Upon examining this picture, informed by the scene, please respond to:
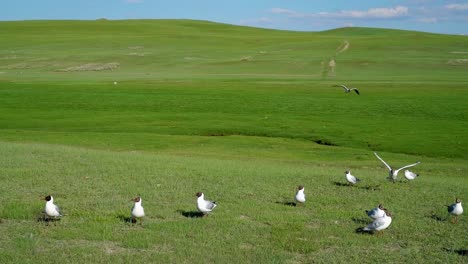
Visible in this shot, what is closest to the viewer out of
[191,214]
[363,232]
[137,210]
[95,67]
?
[137,210]

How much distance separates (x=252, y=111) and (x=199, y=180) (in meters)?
27.6

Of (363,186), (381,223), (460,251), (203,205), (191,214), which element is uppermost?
(203,205)

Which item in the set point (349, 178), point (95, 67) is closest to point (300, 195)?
point (349, 178)

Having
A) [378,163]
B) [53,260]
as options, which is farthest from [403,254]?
[378,163]

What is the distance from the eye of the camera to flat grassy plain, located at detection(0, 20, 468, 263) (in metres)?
12.7

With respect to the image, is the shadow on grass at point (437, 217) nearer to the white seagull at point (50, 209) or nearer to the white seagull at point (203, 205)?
the white seagull at point (203, 205)

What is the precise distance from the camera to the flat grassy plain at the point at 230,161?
41.7ft

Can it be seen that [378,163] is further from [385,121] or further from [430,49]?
[430,49]

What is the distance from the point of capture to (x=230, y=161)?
26.0 m

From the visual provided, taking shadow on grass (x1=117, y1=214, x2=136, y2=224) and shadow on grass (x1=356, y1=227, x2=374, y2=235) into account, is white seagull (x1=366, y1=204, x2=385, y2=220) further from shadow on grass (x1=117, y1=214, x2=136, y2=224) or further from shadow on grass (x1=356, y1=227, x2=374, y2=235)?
shadow on grass (x1=117, y1=214, x2=136, y2=224)

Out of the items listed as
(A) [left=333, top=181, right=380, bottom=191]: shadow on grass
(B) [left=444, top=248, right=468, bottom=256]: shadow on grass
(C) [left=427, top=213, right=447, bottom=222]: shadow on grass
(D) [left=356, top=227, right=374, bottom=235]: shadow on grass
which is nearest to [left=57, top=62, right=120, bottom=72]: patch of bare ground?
(A) [left=333, top=181, right=380, bottom=191]: shadow on grass

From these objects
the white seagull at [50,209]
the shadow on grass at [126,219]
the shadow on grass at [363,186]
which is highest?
the white seagull at [50,209]

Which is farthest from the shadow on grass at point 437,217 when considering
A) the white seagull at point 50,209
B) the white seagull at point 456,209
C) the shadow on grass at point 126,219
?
the white seagull at point 50,209

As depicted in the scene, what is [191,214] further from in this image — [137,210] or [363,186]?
[363,186]
